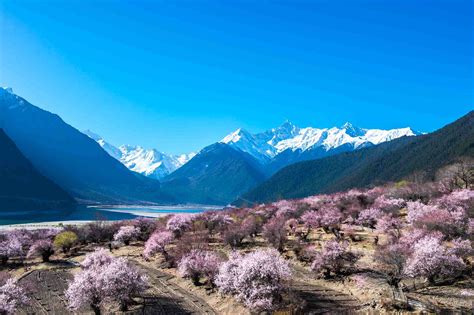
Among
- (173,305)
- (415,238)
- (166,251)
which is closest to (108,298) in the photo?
(173,305)


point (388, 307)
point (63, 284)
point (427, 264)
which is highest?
point (427, 264)

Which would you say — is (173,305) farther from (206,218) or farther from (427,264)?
(206,218)

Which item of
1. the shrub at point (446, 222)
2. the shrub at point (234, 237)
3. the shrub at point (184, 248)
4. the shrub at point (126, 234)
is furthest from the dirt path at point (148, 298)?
the shrub at point (446, 222)

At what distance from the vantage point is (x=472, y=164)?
11438cm

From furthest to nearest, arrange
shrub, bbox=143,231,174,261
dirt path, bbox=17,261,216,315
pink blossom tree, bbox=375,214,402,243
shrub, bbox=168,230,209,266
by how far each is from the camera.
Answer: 1. shrub, bbox=143,231,174,261
2. pink blossom tree, bbox=375,214,402,243
3. shrub, bbox=168,230,209,266
4. dirt path, bbox=17,261,216,315

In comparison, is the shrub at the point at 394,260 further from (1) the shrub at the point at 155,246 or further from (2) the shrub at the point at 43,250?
(2) the shrub at the point at 43,250

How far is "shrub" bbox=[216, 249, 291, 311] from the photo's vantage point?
128 feet

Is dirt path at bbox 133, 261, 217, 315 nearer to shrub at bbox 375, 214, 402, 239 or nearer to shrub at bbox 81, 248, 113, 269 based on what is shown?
shrub at bbox 81, 248, 113, 269

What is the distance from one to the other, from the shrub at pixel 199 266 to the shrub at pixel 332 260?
13.1 metres

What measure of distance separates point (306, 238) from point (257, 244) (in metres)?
9.44

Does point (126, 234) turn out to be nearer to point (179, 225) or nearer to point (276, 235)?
point (179, 225)

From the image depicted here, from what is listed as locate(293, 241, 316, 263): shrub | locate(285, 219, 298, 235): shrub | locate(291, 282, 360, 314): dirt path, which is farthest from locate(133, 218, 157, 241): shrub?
locate(291, 282, 360, 314): dirt path

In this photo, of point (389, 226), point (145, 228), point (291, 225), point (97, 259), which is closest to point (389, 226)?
point (389, 226)

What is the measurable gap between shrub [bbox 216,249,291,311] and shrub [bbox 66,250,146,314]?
11.4m
